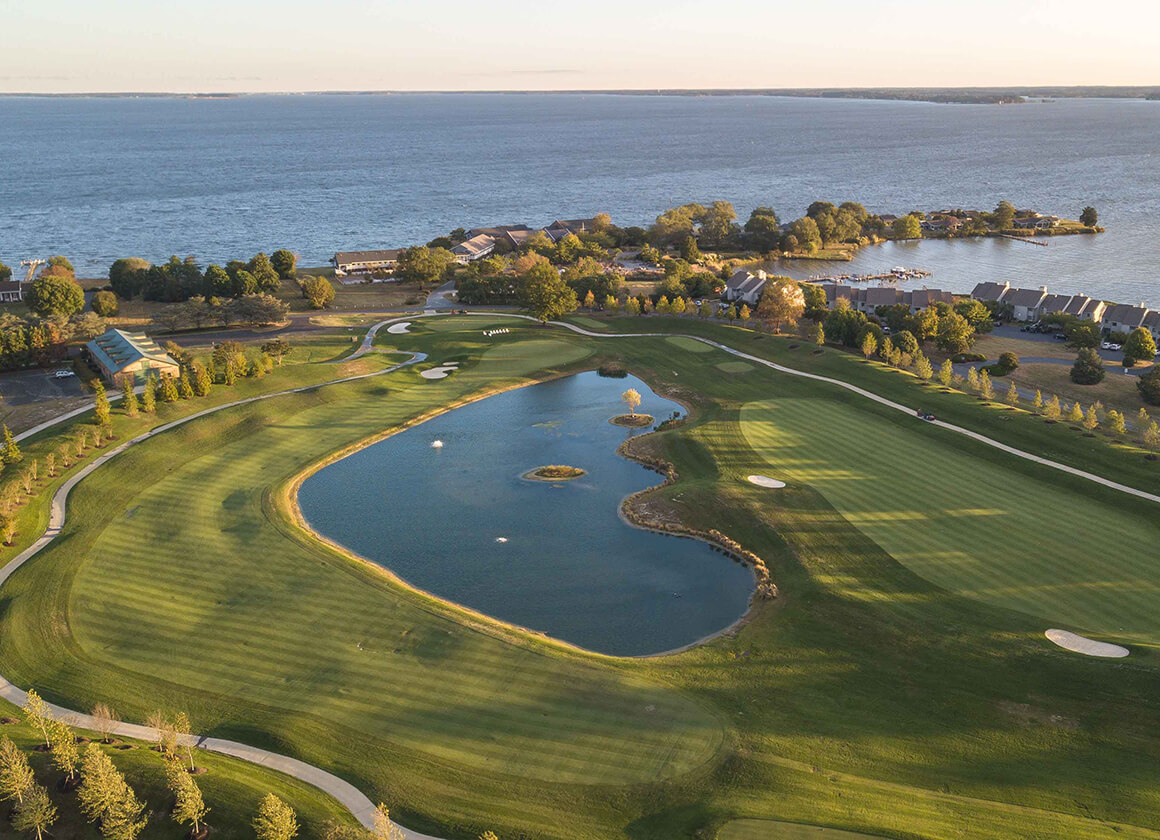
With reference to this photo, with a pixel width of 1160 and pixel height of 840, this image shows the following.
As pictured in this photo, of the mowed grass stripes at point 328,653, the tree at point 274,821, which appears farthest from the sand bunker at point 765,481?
the tree at point 274,821

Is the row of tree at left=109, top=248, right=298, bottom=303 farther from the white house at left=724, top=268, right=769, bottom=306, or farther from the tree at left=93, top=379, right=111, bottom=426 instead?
the white house at left=724, top=268, right=769, bottom=306

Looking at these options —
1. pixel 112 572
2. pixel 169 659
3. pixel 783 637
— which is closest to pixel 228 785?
pixel 169 659

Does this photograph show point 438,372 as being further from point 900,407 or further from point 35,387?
point 900,407

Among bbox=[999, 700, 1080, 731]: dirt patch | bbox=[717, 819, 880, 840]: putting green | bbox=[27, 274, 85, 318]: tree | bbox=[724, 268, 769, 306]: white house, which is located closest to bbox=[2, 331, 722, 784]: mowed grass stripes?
bbox=[717, 819, 880, 840]: putting green

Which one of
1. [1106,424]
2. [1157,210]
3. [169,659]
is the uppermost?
[1157,210]

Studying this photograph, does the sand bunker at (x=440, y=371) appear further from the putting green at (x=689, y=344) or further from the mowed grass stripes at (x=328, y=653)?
the mowed grass stripes at (x=328, y=653)

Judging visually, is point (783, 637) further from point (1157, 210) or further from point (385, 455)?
point (1157, 210)
